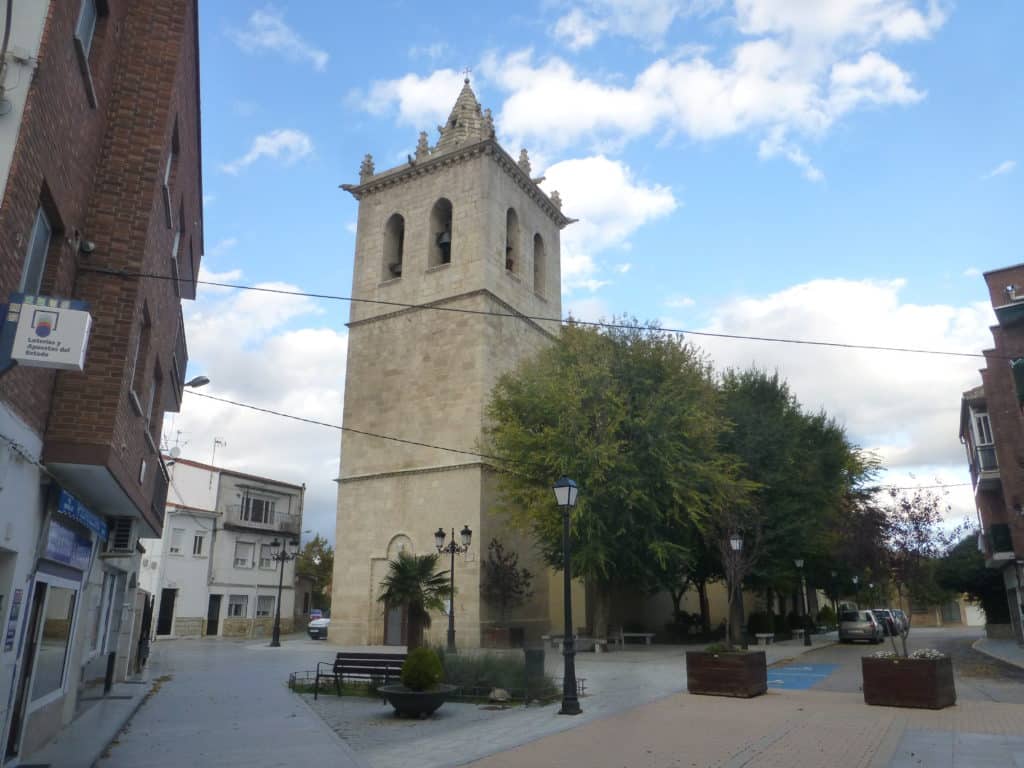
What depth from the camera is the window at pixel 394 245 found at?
3612 centimetres

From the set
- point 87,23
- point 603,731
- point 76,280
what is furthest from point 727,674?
point 87,23

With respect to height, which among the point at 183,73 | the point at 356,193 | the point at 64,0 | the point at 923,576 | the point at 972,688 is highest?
the point at 356,193

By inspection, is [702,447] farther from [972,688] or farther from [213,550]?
[213,550]

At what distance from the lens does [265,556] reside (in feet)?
153

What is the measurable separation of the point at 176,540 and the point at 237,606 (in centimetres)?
571

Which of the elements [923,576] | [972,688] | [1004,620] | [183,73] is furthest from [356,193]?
[1004,620]

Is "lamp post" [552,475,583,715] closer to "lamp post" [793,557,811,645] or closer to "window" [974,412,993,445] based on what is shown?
"lamp post" [793,557,811,645]

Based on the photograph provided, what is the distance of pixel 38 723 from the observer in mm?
9039

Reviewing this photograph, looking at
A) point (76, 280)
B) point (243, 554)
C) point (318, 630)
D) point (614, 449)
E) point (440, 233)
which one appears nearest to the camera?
point (76, 280)

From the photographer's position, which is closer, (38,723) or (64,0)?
(64,0)

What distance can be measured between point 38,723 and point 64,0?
8.11m

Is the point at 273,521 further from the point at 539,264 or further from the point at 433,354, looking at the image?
the point at 539,264

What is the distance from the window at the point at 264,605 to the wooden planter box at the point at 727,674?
37.9 meters

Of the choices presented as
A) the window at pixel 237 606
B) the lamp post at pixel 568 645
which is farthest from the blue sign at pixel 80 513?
the window at pixel 237 606
